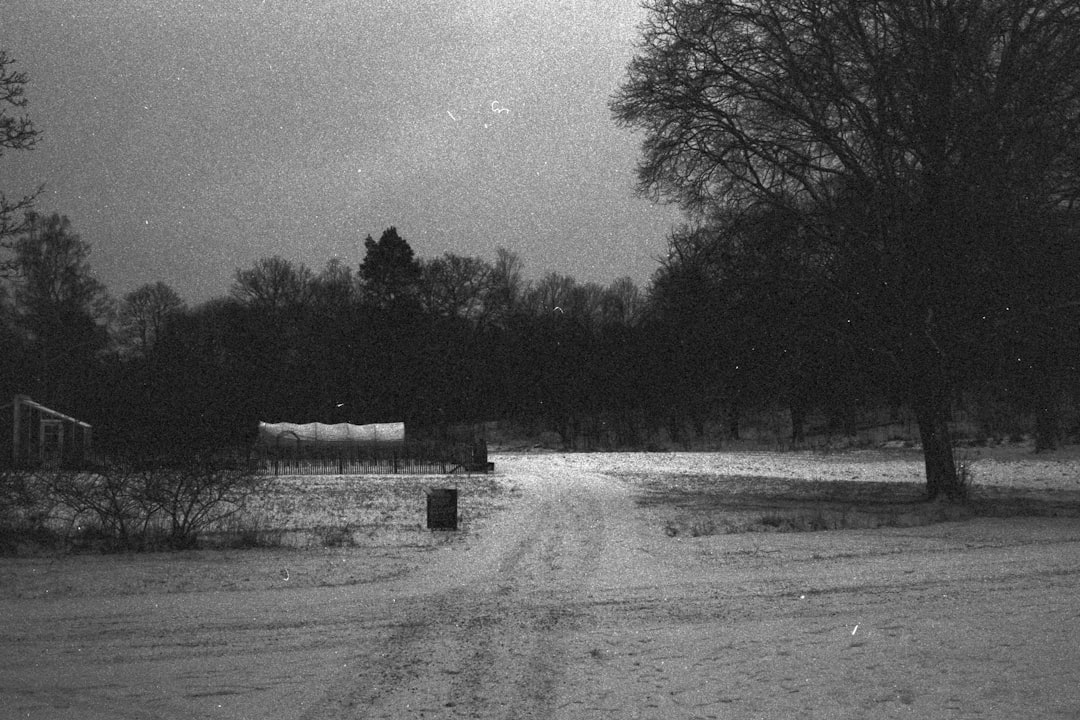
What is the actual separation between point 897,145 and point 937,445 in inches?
255

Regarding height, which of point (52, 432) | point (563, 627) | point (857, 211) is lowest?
point (563, 627)

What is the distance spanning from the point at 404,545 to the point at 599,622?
623cm

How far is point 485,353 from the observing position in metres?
81.7

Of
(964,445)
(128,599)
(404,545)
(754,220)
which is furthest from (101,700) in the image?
(964,445)

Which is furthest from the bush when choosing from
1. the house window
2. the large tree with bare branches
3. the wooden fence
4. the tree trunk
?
the house window

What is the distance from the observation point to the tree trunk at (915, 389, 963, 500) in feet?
66.0

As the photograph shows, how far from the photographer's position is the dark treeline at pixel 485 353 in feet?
66.2

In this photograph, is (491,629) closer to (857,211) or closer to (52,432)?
(857,211)

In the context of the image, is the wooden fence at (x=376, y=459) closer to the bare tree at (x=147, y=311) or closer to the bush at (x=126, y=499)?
the bush at (x=126, y=499)

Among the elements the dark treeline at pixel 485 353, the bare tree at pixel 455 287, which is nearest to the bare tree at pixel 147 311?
the dark treeline at pixel 485 353

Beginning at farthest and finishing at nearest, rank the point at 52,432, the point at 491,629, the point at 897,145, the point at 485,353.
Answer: the point at 485,353, the point at 52,432, the point at 897,145, the point at 491,629

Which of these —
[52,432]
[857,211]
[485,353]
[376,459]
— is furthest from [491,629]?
[485,353]

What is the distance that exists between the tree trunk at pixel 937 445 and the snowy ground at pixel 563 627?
400cm

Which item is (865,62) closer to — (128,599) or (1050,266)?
(1050,266)
